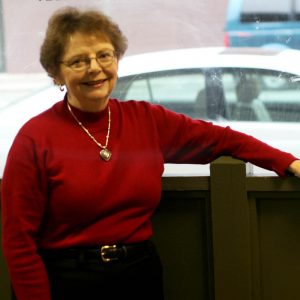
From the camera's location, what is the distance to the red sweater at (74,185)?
1711 millimetres

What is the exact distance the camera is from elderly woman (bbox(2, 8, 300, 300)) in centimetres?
172

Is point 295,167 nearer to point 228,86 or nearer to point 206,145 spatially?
point 206,145

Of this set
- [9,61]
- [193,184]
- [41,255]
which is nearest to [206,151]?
[193,184]

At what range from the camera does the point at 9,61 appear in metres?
2.43

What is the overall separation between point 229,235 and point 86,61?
32.0 inches

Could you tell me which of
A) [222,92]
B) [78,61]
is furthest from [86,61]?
[222,92]

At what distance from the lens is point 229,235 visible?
6.88ft

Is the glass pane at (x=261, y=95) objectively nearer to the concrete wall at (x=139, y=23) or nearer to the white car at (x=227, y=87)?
the white car at (x=227, y=87)

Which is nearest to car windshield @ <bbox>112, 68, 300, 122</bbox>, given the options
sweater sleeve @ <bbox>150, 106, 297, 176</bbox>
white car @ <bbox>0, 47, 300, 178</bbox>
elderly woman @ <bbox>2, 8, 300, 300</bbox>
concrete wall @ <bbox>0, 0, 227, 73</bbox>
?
white car @ <bbox>0, 47, 300, 178</bbox>

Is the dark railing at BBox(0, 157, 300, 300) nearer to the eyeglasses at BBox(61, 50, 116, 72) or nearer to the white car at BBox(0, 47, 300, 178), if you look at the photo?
the white car at BBox(0, 47, 300, 178)

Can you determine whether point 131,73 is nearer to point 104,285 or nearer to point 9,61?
point 9,61

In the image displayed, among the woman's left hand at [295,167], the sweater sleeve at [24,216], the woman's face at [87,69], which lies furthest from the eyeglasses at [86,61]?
the woman's left hand at [295,167]

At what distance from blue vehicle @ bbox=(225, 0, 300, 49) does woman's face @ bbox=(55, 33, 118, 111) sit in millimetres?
712

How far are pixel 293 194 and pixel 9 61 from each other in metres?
1.26
